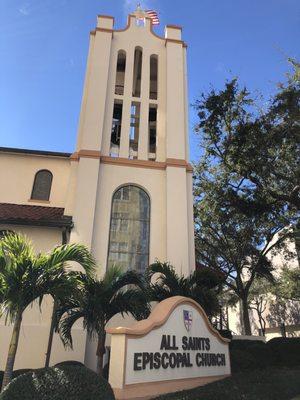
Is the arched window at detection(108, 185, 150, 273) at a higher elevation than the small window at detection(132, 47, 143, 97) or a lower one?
lower

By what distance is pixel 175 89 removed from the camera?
2011 cm

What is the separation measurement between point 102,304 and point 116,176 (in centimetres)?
766

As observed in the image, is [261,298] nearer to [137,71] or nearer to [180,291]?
[137,71]

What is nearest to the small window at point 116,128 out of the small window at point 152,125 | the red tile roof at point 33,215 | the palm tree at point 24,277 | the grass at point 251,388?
the small window at point 152,125

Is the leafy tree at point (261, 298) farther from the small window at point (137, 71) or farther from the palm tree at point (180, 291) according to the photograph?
the palm tree at point (180, 291)

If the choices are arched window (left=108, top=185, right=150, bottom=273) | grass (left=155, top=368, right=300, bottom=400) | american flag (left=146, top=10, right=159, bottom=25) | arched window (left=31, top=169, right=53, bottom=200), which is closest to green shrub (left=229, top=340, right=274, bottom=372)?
grass (left=155, top=368, right=300, bottom=400)

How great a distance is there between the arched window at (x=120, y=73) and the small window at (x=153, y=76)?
1609 mm

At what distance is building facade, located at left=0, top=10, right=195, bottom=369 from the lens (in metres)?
15.5

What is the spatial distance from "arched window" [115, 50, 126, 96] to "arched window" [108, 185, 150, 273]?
6.77 m

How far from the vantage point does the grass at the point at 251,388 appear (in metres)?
8.49

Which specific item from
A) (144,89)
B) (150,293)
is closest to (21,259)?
(150,293)

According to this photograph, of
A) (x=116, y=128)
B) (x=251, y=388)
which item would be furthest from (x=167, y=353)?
(x=116, y=128)

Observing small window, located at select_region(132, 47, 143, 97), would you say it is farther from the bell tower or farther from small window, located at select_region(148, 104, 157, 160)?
small window, located at select_region(148, 104, 157, 160)

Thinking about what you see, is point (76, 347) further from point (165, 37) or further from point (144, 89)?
point (165, 37)
